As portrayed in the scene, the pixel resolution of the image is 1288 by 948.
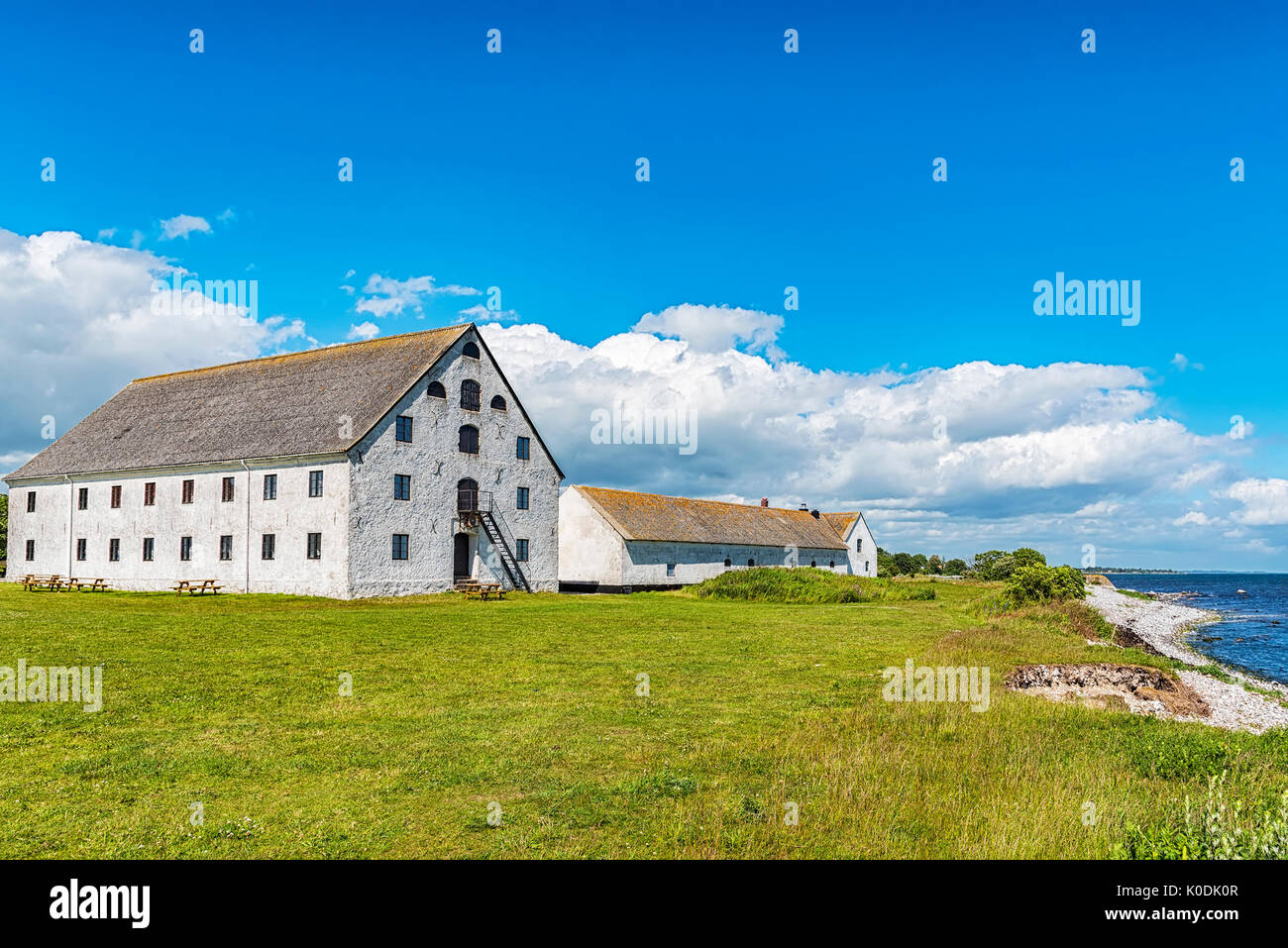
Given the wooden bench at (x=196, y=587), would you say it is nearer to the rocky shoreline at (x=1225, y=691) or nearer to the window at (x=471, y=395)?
the window at (x=471, y=395)

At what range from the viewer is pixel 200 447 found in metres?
41.7

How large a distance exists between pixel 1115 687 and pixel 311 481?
32.2 m

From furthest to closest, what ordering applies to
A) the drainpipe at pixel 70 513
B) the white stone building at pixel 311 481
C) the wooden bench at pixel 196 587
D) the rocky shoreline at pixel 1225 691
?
the drainpipe at pixel 70 513 < the white stone building at pixel 311 481 < the wooden bench at pixel 196 587 < the rocky shoreline at pixel 1225 691

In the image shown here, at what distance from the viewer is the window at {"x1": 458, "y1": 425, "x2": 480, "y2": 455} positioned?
42.3 m

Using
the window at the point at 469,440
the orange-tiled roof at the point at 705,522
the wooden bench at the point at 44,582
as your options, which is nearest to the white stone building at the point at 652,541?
the orange-tiled roof at the point at 705,522

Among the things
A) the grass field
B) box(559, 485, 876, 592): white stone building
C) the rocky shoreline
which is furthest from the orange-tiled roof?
the grass field

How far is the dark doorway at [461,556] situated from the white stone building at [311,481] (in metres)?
0.10

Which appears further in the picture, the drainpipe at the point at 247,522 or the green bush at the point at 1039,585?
the green bush at the point at 1039,585

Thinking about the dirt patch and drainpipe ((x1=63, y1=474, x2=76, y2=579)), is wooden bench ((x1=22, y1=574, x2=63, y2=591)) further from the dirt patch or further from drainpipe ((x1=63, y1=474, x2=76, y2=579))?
the dirt patch

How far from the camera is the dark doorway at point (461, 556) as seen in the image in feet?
137

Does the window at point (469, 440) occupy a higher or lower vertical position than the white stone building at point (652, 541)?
higher

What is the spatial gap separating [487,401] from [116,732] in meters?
34.2

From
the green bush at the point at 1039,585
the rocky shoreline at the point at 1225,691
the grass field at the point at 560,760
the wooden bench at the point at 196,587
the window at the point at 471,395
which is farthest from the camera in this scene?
the window at the point at 471,395
